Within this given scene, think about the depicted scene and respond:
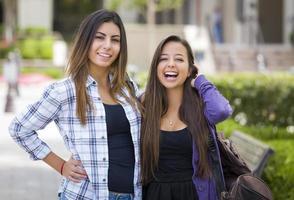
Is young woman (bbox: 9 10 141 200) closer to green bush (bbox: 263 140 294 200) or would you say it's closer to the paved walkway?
green bush (bbox: 263 140 294 200)

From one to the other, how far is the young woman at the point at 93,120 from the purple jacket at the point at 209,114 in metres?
0.34

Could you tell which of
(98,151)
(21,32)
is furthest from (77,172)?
(21,32)

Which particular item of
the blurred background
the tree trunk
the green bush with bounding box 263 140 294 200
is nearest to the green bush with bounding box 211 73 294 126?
the blurred background

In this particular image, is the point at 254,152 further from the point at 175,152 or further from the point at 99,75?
the point at 99,75

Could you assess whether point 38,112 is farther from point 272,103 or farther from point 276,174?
point 272,103

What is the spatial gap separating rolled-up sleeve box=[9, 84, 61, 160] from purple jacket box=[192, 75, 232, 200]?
826mm

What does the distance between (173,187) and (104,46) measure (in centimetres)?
89

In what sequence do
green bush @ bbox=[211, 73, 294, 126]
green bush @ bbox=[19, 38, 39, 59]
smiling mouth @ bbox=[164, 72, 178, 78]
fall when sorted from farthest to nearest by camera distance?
green bush @ bbox=[19, 38, 39, 59] → green bush @ bbox=[211, 73, 294, 126] → smiling mouth @ bbox=[164, 72, 178, 78]

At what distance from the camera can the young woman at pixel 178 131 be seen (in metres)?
3.96

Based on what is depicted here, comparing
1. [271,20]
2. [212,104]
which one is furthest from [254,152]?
[271,20]

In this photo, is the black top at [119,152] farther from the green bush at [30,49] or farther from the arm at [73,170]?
the green bush at [30,49]

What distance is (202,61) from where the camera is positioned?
25984 millimetres

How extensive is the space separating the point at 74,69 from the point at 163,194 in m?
0.87

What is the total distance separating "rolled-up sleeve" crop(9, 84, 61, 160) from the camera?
3.90 metres
